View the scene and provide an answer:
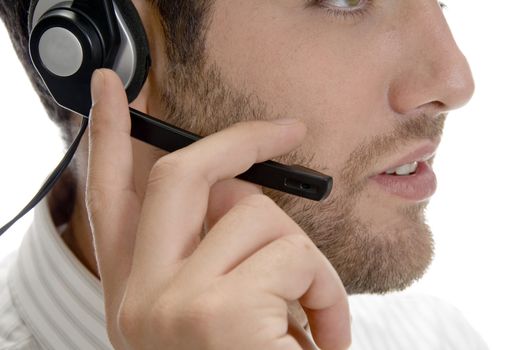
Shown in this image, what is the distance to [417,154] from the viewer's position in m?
1.66

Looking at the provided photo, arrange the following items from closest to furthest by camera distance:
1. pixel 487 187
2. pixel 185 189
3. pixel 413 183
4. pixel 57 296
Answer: pixel 185 189 → pixel 413 183 → pixel 57 296 → pixel 487 187

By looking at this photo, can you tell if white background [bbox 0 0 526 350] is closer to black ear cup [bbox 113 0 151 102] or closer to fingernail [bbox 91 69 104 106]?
black ear cup [bbox 113 0 151 102]

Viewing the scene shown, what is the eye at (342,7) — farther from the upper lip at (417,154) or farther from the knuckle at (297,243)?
the knuckle at (297,243)

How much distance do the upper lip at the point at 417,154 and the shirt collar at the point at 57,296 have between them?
72cm

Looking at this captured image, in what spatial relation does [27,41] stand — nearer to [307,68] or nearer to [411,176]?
[307,68]

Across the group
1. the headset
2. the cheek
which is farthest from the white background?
the headset

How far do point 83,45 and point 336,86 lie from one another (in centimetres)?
49

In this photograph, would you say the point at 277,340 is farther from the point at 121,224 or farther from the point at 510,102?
the point at 510,102

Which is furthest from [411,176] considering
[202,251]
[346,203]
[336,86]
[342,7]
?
[202,251]

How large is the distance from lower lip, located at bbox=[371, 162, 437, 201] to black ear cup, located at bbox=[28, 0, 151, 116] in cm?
54

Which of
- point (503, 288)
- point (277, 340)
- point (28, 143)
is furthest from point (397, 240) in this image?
point (503, 288)

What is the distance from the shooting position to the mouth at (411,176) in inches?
65.0

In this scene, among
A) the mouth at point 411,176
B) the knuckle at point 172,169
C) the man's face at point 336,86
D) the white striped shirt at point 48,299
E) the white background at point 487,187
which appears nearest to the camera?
the knuckle at point 172,169

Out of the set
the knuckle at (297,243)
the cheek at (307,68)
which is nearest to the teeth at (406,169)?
the cheek at (307,68)
